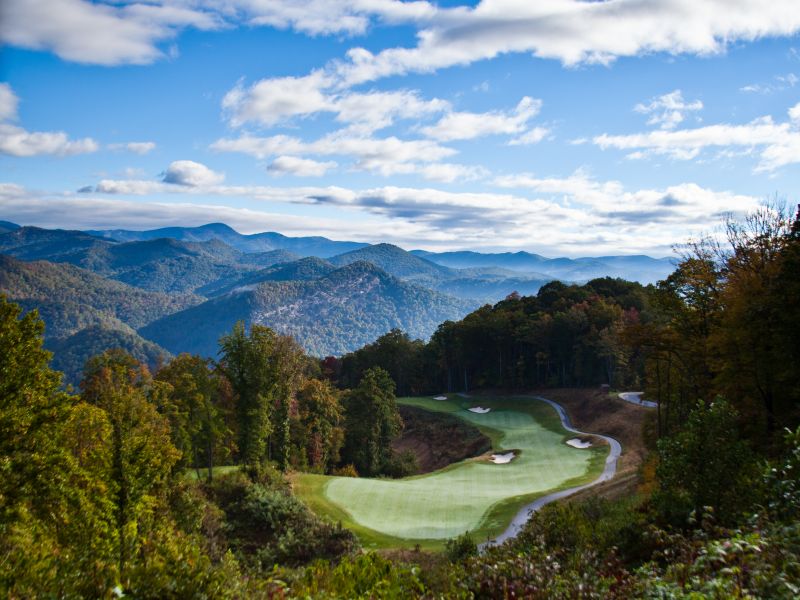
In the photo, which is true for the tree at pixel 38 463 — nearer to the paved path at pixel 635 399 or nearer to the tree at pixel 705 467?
the tree at pixel 705 467

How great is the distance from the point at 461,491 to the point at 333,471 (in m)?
20.3

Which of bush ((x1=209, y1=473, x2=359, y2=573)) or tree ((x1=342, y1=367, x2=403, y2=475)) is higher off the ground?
bush ((x1=209, y1=473, x2=359, y2=573))

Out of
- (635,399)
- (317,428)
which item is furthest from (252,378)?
(635,399)

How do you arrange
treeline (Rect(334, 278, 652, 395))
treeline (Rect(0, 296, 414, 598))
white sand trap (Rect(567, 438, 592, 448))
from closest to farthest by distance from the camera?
treeline (Rect(0, 296, 414, 598)) → white sand trap (Rect(567, 438, 592, 448)) → treeline (Rect(334, 278, 652, 395))

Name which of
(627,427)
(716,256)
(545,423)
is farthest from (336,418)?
(716,256)

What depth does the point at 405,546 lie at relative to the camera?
81.9 feet

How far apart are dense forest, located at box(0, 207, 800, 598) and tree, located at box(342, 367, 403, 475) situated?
6.89ft

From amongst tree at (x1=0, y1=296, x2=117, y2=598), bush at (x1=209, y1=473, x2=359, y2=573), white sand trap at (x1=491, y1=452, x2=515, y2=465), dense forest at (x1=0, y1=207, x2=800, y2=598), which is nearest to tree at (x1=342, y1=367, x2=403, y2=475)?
dense forest at (x1=0, y1=207, x2=800, y2=598)

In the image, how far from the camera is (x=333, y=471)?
5228 centimetres

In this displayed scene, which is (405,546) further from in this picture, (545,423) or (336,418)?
(545,423)

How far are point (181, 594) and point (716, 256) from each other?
3119cm

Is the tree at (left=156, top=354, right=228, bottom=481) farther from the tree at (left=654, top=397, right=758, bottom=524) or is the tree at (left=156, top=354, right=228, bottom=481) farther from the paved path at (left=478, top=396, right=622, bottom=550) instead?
the tree at (left=654, top=397, right=758, bottom=524)

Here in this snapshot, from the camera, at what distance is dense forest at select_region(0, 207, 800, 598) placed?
7.03 metres

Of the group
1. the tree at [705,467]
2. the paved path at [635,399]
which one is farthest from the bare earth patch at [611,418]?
the tree at [705,467]
